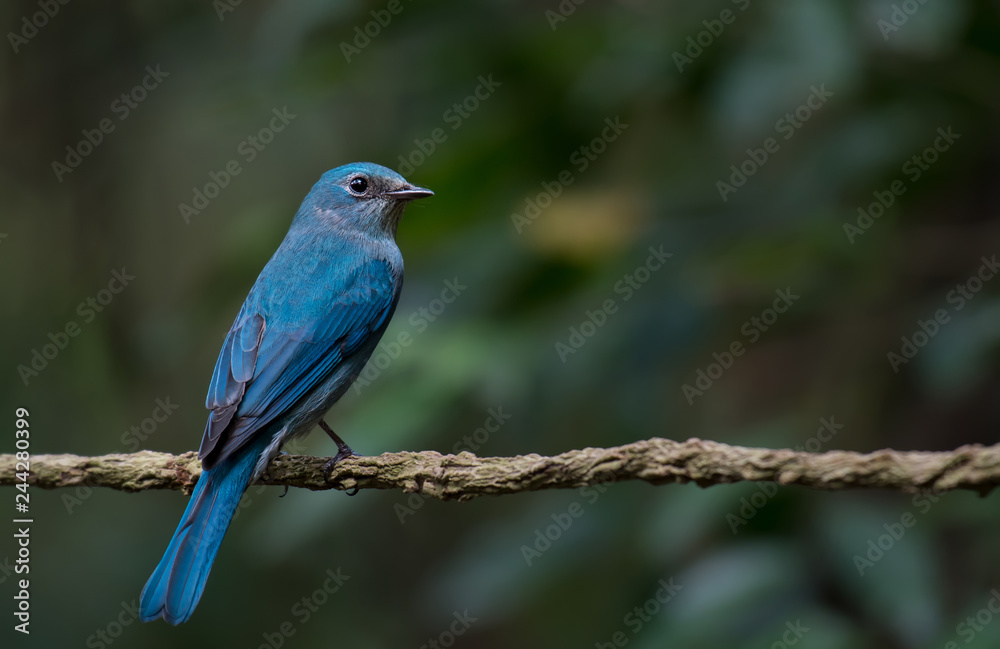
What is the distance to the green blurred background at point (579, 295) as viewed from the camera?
3.61 meters

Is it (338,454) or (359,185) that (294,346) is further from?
(359,185)

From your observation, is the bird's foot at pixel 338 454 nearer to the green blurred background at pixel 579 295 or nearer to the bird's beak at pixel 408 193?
the green blurred background at pixel 579 295

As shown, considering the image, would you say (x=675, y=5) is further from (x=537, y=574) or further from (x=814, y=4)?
(x=537, y=574)

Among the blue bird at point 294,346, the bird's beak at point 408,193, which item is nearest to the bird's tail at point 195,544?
the blue bird at point 294,346

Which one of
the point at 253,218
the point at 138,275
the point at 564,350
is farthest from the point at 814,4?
the point at 138,275

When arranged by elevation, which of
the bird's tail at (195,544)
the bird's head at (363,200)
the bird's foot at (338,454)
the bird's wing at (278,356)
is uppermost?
the bird's head at (363,200)

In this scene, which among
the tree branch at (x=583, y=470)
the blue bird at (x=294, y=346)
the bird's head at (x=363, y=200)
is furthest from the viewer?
the bird's head at (x=363, y=200)

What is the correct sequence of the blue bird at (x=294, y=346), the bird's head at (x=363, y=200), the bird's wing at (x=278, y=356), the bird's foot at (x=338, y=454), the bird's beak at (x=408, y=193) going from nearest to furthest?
the bird's foot at (x=338, y=454) → the blue bird at (x=294, y=346) → the bird's wing at (x=278, y=356) → the bird's beak at (x=408, y=193) → the bird's head at (x=363, y=200)

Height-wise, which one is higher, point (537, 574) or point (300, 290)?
point (300, 290)

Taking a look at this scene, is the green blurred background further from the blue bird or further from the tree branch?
the tree branch

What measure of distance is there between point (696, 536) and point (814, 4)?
1958mm

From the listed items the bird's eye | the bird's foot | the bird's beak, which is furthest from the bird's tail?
the bird's eye

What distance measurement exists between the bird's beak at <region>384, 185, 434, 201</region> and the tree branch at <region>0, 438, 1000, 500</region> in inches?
59.6

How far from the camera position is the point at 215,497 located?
10.8 feet
